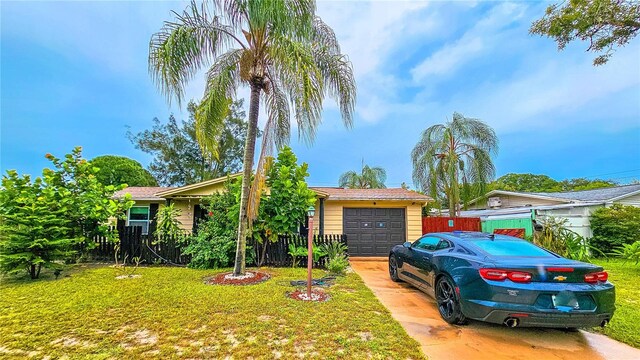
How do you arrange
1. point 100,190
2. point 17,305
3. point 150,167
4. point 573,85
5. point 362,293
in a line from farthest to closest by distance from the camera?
point 150,167, point 573,85, point 100,190, point 362,293, point 17,305

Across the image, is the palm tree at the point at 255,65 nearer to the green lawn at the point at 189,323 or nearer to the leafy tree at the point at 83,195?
the green lawn at the point at 189,323

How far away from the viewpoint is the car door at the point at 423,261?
4682 mm

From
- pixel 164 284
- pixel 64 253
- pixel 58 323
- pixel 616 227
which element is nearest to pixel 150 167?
pixel 64 253

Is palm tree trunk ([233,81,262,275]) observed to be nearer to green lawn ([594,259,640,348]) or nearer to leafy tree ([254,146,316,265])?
leafy tree ([254,146,316,265])

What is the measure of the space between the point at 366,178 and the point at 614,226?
50.0 ft

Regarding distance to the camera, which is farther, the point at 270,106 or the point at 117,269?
the point at 117,269

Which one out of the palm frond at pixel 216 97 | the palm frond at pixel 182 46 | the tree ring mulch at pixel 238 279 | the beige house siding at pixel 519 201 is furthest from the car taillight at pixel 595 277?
the beige house siding at pixel 519 201

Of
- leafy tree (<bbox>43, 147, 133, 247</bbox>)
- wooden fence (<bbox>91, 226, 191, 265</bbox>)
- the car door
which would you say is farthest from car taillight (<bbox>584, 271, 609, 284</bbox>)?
leafy tree (<bbox>43, 147, 133, 247</bbox>)

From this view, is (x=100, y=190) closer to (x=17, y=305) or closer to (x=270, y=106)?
(x=17, y=305)

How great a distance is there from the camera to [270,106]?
6617 mm

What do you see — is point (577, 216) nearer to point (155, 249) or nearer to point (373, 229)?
point (373, 229)

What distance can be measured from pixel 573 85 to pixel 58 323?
15436 mm

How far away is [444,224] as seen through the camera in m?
11.9

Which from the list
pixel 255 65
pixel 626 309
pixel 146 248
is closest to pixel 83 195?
pixel 146 248
